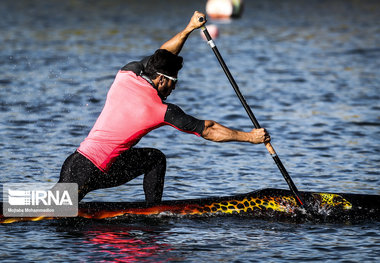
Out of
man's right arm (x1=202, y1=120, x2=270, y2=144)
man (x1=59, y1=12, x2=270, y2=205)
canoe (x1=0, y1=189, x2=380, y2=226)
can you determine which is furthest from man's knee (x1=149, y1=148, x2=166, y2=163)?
man's right arm (x1=202, y1=120, x2=270, y2=144)

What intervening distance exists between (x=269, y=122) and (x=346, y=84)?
4.32 metres

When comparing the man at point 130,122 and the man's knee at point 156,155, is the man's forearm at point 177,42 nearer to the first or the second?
the man at point 130,122

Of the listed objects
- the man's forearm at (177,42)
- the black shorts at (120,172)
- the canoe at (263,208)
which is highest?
the man's forearm at (177,42)

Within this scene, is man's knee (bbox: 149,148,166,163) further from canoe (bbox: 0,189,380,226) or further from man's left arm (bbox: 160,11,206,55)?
man's left arm (bbox: 160,11,206,55)

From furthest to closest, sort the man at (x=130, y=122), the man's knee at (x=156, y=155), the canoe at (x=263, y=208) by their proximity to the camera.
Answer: the canoe at (x=263, y=208)
the man's knee at (x=156, y=155)
the man at (x=130, y=122)

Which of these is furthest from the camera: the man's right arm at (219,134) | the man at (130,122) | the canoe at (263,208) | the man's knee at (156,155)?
the canoe at (263,208)

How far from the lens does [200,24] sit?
27.7 ft

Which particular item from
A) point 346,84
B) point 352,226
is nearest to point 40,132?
point 352,226

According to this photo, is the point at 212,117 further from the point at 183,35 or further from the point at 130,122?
the point at 130,122

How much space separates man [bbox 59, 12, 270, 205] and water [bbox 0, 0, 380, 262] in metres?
0.70

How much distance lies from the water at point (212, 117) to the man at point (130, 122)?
0.70 meters

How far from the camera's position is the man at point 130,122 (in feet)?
25.5

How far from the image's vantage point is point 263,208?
28.9 feet

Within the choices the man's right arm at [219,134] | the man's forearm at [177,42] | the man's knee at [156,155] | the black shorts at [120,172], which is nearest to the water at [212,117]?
the black shorts at [120,172]
